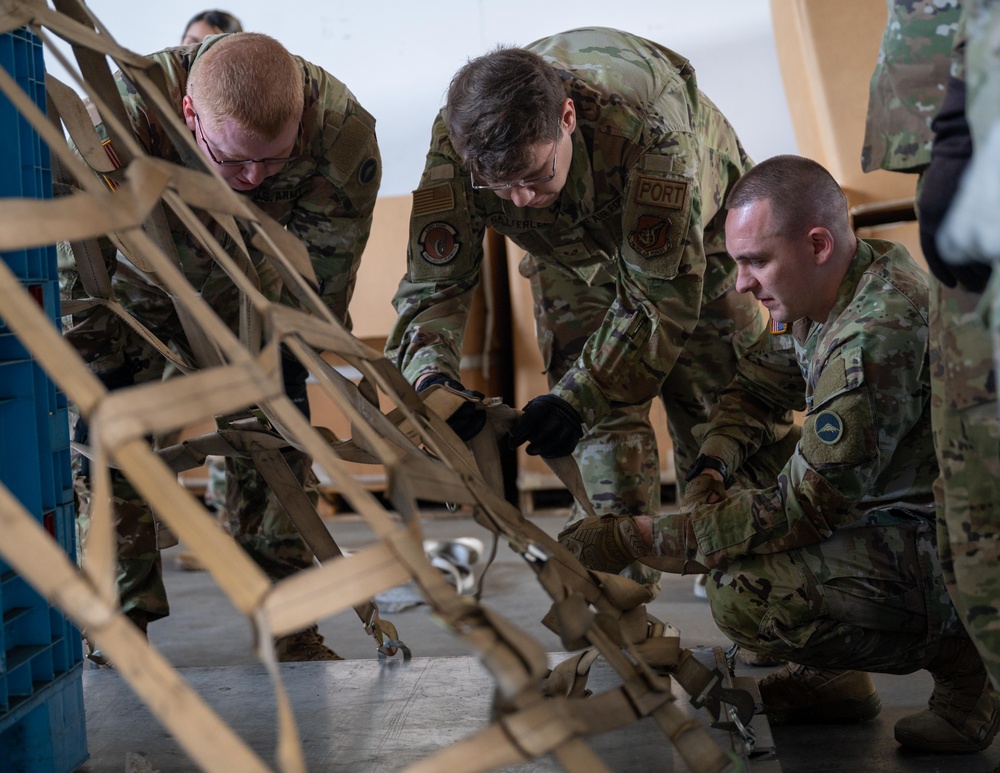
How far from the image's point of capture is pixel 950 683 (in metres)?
1.65

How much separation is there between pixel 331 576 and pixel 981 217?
599mm

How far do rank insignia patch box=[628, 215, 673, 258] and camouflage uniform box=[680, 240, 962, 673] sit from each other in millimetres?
365

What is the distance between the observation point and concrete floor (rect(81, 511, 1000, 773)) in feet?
4.95

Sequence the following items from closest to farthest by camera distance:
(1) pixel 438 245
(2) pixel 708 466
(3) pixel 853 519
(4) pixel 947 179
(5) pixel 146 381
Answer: (4) pixel 947 179 < (3) pixel 853 519 < (2) pixel 708 466 < (1) pixel 438 245 < (5) pixel 146 381

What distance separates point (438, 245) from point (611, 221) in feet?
1.22

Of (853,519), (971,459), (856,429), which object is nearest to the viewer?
(971,459)

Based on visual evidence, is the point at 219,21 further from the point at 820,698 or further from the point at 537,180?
the point at 820,698

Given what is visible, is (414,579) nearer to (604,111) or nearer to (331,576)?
(331,576)

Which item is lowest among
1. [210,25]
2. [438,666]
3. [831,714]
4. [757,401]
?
[831,714]

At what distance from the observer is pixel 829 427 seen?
5.13ft

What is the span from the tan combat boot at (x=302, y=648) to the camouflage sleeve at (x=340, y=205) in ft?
2.27

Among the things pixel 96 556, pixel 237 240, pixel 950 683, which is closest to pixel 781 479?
pixel 950 683

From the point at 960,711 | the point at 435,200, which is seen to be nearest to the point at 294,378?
the point at 435,200

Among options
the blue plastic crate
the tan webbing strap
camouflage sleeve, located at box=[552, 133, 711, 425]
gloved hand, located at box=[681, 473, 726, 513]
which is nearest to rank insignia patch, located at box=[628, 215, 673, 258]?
camouflage sleeve, located at box=[552, 133, 711, 425]
